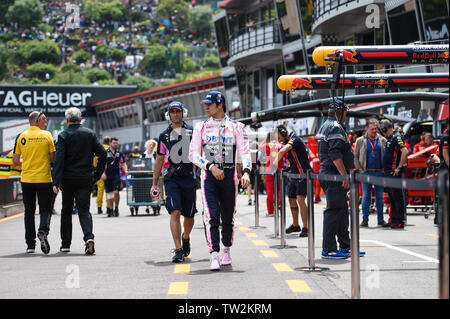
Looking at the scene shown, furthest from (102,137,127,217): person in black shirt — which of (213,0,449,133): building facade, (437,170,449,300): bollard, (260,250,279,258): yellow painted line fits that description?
(437,170,449,300): bollard

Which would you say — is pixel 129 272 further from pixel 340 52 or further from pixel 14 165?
pixel 340 52

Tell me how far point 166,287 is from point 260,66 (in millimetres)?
40558

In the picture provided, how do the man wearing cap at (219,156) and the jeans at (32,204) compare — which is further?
the jeans at (32,204)

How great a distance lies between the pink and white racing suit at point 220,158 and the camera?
28.5 feet

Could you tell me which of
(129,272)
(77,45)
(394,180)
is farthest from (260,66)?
(77,45)

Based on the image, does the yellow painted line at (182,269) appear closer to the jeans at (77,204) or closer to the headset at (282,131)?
the jeans at (77,204)

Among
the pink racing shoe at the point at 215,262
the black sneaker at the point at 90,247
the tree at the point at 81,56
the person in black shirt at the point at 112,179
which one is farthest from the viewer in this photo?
the tree at the point at 81,56

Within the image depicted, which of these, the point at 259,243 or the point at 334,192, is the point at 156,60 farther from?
the point at 334,192

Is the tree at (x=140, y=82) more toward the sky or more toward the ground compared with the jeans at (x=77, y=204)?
more toward the sky

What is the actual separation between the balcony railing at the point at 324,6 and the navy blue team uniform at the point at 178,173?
22011 millimetres

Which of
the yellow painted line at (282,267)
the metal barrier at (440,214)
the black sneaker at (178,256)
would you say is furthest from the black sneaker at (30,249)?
the metal barrier at (440,214)

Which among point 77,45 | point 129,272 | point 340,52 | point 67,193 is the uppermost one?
point 77,45
